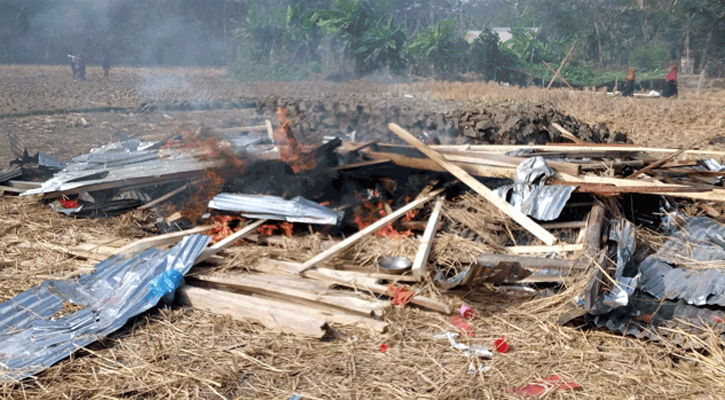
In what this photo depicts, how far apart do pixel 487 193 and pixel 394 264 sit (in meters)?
1.31

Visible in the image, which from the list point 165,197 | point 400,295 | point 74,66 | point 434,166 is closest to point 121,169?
point 165,197

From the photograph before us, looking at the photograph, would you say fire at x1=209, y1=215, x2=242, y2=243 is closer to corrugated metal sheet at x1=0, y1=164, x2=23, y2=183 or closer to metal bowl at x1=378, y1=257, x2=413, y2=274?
metal bowl at x1=378, y1=257, x2=413, y2=274

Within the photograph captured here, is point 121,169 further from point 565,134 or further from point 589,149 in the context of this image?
point 565,134

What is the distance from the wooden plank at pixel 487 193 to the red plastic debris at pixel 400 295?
143cm

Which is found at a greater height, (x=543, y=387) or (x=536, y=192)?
(x=536, y=192)

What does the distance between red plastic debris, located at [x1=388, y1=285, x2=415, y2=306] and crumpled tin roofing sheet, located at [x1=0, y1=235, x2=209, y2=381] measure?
1848 mm

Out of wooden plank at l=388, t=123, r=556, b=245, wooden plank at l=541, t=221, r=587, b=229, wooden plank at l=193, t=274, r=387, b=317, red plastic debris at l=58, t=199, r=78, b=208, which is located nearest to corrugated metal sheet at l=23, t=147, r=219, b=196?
red plastic debris at l=58, t=199, r=78, b=208

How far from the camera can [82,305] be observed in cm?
439

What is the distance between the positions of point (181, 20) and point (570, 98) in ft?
49.3

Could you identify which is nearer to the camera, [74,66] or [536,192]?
[536,192]

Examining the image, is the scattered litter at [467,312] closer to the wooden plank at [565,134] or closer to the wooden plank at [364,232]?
the wooden plank at [364,232]

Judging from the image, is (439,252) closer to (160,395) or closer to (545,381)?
(545,381)

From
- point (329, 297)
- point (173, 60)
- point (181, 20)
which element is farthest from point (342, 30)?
point (329, 297)

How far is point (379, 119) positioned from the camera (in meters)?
9.99
